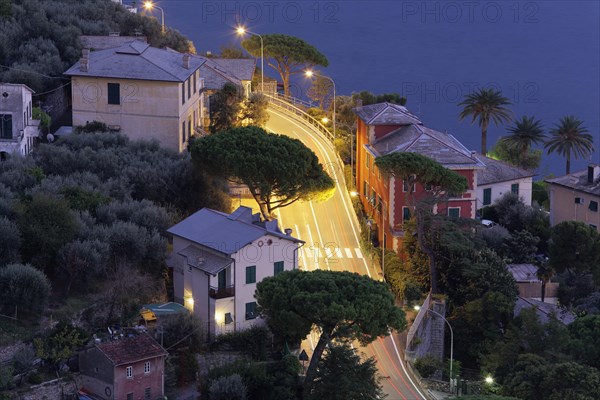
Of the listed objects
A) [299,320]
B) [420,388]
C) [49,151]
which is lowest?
[420,388]

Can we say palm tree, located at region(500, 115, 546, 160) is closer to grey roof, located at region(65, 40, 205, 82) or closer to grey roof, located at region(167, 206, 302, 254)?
grey roof, located at region(65, 40, 205, 82)

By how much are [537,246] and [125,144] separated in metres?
20.3

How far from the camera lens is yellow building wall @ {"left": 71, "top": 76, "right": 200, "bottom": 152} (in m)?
60.4

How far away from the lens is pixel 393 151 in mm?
58812

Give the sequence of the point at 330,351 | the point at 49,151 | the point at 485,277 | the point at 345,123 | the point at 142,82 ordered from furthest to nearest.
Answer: the point at 345,123, the point at 142,82, the point at 49,151, the point at 485,277, the point at 330,351

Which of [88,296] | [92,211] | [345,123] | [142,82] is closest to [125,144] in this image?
[142,82]

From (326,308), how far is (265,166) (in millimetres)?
13629

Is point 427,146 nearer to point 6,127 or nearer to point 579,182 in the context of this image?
point 579,182

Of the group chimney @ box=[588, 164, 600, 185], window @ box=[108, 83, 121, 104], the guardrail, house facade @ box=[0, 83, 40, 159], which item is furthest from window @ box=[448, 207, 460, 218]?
house facade @ box=[0, 83, 40, 159]

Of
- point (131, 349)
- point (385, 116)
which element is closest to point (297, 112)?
point (385, 116)

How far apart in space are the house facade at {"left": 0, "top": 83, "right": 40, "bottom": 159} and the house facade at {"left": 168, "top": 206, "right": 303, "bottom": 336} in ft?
37.0

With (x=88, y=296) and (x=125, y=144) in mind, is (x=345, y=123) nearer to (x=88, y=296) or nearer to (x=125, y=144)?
(x=125, y=144)

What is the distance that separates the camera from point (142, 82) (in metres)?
60.2

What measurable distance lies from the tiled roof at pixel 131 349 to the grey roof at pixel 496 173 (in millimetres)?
27776
